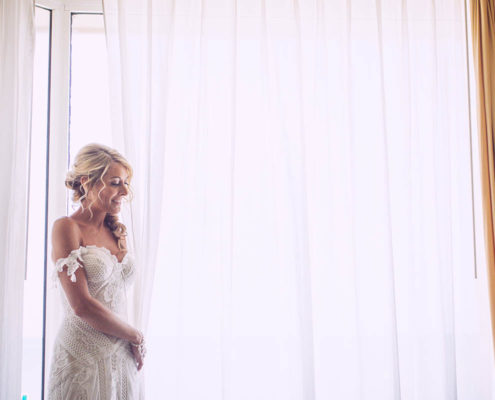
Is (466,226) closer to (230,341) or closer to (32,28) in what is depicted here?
(230,341)

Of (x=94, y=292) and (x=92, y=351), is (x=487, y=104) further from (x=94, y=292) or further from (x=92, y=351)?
(x=92, y=351)

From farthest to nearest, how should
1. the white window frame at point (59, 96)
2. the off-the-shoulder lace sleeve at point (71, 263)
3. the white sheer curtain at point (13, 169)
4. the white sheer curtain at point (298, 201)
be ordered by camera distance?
the white window frame at point (59, 96), the white sheer curtain at point (298, 201), the white sheer curtain at point (13, 169), the off-the-shoulder lace sleeve at point (71, 263)

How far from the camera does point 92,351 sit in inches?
64.6

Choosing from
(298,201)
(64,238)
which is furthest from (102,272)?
(298,201)

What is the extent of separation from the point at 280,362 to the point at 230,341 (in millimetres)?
265

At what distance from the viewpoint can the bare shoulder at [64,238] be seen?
1644mm

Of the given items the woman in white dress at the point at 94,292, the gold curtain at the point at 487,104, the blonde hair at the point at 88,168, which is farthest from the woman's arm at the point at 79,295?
the gold curtain at the point at 487,104

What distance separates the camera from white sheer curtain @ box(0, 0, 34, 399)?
1958 millimetres

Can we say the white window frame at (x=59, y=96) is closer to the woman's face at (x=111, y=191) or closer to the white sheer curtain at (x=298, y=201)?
the white sheer curtain at (x=298, y=201)

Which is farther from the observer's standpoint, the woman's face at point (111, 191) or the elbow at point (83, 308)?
the woman's face at point (111, 191)

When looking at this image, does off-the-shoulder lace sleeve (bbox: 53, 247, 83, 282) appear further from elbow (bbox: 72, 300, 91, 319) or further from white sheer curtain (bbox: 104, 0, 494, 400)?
white sheer curtain (bbox: 104, 0, 494, 400)

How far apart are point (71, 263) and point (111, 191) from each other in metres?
0.36

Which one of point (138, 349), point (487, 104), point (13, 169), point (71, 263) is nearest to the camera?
point (71, 263)

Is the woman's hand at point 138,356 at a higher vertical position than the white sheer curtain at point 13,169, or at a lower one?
lower
